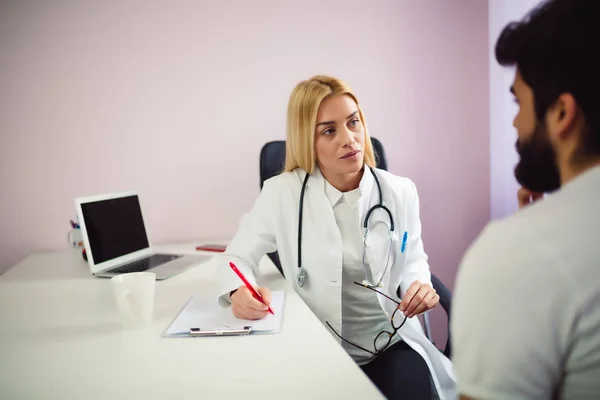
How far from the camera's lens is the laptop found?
140 cm

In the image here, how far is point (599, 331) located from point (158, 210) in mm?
1749

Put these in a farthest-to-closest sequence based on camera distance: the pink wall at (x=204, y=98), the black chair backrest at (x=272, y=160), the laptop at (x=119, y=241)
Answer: the pink wall at (x=204, y=98) < the black chair backrest at (x=272, y=160) < the laptop at (x=119, y=241)

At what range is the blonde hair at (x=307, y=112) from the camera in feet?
4.09

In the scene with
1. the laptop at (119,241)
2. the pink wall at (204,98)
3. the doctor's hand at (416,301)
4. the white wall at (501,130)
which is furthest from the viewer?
the white wall at (501,130)

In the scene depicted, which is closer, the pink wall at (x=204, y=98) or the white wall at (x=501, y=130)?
the pink wall at (x=204, y=98)

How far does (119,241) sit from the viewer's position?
5.06 ft

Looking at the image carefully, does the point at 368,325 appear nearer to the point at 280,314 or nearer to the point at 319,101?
the point at 280,314

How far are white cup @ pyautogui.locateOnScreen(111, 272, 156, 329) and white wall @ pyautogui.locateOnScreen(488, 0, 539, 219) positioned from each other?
162 cm

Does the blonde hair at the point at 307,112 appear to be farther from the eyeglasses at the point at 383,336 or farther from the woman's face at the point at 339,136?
the eyeglasses at the point at 383,336

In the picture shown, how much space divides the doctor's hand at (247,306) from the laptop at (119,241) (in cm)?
44

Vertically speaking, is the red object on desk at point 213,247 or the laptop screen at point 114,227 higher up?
the laptop screen at point 114,227

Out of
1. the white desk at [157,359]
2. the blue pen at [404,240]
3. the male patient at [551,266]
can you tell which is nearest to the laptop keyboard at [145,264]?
the white desk at [157,359]

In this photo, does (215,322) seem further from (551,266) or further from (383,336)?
(551,266)

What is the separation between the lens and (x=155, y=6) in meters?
1.83
